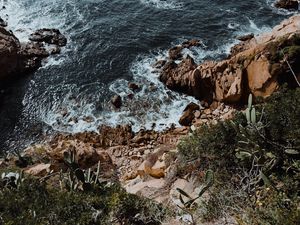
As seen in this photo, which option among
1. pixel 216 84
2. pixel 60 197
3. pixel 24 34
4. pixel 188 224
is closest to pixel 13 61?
pixel 24 34

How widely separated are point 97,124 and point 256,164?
15213 mm

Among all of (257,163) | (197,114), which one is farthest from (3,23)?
(257,163)

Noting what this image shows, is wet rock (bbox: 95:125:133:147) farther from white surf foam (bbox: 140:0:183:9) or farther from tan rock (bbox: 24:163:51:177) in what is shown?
white surf foam (bbox: 140:0:183:9)

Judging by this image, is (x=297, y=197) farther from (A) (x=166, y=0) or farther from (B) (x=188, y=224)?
(A) (x=166, y=0)

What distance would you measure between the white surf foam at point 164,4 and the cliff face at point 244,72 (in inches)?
353

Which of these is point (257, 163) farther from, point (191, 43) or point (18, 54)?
point (18, 54)

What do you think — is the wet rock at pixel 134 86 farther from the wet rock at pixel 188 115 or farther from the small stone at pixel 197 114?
the small stone at pixel 197 114

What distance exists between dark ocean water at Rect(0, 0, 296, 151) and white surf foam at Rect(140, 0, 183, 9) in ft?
0.27

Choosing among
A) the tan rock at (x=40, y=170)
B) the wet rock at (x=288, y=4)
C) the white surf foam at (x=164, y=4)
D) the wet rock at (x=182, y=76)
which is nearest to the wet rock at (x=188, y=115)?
the wet rock at (x=182, y=76)

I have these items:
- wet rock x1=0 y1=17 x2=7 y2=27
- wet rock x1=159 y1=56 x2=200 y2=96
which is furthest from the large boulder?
wet rock x1=159 y1=56 x2=200 y2=96

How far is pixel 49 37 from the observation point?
3188 centimetres

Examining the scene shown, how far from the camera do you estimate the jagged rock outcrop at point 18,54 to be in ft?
94.0

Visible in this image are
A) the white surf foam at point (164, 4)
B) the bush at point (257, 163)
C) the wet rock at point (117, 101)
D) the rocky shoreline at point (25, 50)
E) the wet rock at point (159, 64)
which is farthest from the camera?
the white surf foam at point (164, 4)

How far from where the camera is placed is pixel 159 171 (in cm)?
1681
